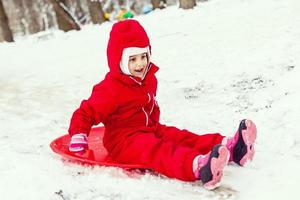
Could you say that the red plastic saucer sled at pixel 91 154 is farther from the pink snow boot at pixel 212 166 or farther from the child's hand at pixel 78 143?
the pink snow boot at pixel 212 166

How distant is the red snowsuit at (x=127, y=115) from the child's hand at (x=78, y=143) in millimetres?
34

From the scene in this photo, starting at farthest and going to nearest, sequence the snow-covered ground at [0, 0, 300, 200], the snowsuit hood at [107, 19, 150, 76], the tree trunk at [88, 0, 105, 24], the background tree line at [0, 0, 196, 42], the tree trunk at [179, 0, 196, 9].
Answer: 1. the background tree line at [0, 0, 196, 42]
2. the tree trunk at [88, 0, 105, 24]
3. the tree trunk at [179, 0, 196, 9]
4. the snowsuit hood at [107, 19, 150, 76]
5. the snow-covered ground at [0, 0, 300, 200]

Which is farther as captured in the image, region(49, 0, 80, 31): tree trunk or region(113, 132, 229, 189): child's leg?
region(49, 0, 80, 31): tree trunk

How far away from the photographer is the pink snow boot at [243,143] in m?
3.41

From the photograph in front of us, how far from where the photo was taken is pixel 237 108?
17.6 ft

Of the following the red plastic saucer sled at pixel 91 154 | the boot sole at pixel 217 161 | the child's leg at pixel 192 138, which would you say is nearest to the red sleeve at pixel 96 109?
the red plastic saucer sled at pixel 91 154

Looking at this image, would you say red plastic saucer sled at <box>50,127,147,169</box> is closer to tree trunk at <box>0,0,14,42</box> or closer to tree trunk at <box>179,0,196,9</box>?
tree trunk at <box>179,0,196,9</box>

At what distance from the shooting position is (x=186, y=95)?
6.13m

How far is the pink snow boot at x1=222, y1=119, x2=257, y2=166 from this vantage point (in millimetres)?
3411

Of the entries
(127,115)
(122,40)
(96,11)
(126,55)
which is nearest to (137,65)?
(126,55)

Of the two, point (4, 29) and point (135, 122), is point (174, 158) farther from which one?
point (4, 29)

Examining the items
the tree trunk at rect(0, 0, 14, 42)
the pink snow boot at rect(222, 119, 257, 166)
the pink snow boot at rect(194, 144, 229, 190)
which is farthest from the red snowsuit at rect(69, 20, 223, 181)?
the tree trunk at rect(0, 0, 14, 42)

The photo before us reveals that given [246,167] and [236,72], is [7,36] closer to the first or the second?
[236,72]

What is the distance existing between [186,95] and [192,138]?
7.57 feet
